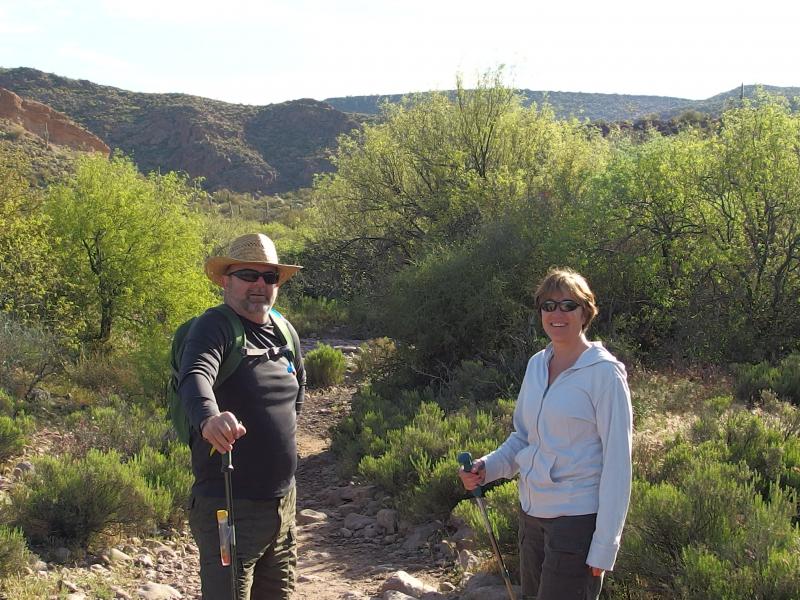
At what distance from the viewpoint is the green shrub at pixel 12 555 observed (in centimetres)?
495

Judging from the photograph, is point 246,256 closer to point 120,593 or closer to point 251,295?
point 251,295

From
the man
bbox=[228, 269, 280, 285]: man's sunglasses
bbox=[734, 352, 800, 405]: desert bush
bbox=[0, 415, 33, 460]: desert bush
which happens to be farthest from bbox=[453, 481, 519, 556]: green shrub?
bbox=[0, 415, 33, 460]: desert bush

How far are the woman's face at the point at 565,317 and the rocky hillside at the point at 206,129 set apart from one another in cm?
6187

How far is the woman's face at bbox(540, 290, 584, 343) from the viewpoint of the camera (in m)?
3.05

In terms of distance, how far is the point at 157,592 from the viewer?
17.6 ft

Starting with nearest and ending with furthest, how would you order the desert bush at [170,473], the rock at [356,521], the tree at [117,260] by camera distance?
the desert bush at [170,473] < the rock at [356,521] < the tree at [117,260]

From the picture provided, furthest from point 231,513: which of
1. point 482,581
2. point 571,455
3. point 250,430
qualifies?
point 482,581

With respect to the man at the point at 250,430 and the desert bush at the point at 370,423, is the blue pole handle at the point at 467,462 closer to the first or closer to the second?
the man at the point at 250,430

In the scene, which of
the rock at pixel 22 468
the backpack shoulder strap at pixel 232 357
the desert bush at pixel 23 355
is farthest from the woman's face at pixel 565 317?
the desert bush at pixel 23 355

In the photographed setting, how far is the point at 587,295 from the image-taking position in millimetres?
3080

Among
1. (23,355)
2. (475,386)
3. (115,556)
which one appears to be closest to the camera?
(115,556)

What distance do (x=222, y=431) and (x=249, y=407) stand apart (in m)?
0.49

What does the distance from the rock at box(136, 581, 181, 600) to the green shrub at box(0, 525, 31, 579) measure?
30.9 inches

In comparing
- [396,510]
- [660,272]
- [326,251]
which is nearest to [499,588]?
[396,510]
